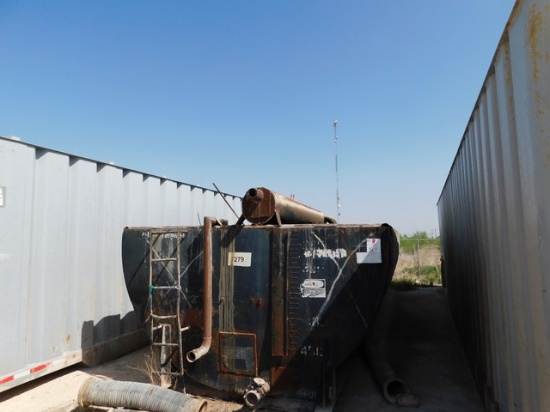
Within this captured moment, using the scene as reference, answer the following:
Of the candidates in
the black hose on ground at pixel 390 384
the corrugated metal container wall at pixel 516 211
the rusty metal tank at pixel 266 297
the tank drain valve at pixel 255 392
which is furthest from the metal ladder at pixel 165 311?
the corrugated metal container wall at pixel 516 211

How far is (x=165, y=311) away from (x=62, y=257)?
1.98 m

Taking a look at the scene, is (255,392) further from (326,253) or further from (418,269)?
(418,269)

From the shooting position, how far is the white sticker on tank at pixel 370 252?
4.16 metres

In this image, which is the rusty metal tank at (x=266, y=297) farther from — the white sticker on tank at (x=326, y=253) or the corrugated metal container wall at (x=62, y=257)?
the corrugated metal container wall at (x=62, y=257)

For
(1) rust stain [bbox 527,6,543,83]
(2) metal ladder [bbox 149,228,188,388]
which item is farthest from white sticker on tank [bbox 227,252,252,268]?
(1) rust stain [bbox 527,6,543,83]

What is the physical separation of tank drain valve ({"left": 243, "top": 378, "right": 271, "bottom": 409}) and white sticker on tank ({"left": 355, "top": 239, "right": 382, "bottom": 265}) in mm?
1771

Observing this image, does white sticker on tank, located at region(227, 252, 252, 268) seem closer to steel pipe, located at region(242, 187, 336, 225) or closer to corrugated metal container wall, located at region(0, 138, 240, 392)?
steel pipe, located at region(242, 187, 336, 225)

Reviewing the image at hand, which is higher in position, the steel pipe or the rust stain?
the rust stain

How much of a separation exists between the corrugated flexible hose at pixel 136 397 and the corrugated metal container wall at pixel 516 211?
9.66 ft

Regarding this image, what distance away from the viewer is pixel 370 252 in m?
4.19

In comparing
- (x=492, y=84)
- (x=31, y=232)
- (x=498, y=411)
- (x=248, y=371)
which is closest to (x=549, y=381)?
(x=498, y=411)

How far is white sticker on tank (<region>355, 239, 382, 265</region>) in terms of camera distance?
164 inches

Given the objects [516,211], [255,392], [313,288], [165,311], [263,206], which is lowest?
[255,392]

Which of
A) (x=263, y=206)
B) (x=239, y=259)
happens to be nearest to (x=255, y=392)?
(x=239, y=259)
